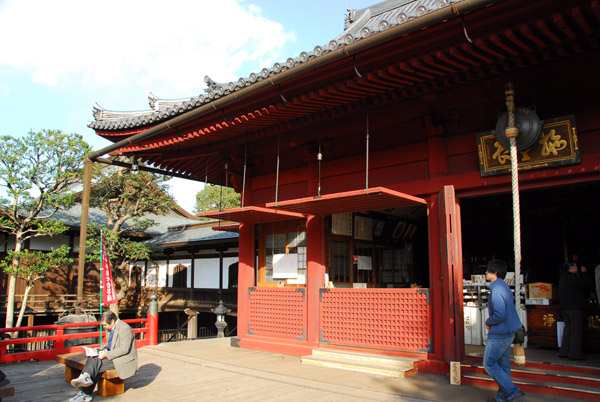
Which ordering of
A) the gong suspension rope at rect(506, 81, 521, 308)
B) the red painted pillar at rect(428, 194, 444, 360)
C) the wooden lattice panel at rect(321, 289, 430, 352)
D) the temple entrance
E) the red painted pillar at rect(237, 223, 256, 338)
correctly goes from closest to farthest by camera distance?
the gong suspension rope at rect(506, 81, 521, 308), the red painted pillar at rect(428, 194, 444, 360), the wooden lattice panel at rect(321, 289, 430, 352), the temple entrance, the red painted pillar at rect(237, 223, 256, 338)

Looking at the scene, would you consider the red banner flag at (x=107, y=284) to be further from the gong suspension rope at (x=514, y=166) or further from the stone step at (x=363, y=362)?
the gong suspension rope at (x=514, y=166)

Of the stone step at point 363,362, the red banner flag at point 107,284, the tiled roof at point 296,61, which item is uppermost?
the tiled roof at point 296,61

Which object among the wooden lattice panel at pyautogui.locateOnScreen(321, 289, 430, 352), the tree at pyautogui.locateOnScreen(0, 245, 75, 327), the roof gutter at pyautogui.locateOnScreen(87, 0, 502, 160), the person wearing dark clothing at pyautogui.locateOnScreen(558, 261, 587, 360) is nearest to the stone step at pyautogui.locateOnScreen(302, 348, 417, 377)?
the wooden lattice panel at pyautogui.locateOnScreen(321, 289, 430, 352)

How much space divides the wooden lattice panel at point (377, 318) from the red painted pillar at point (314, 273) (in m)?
0.20

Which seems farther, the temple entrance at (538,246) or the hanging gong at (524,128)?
the temple entrance at (538,246)

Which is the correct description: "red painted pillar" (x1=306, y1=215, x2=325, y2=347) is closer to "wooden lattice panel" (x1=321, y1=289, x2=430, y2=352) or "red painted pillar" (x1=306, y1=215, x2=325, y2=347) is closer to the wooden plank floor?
"wooden lattice panel" (x1=321, y1=289, x2=430, y2=352)

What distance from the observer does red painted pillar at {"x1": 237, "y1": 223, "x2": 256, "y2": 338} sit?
1020cm

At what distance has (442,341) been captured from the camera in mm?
7047

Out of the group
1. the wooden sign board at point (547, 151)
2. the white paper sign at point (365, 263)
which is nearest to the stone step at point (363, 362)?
the white paper sign at point (365, 263)

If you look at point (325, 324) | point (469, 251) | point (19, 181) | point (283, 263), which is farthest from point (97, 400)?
point (19, 181)

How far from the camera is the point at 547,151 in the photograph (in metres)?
6.22

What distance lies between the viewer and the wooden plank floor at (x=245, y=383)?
5.84 metres

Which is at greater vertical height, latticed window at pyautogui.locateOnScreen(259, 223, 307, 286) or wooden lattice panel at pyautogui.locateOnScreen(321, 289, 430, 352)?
latticed window at pyautogui.locateOnScreen(259, 223, 307, 286)

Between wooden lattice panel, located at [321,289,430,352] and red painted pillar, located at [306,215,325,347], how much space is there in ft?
0.65
